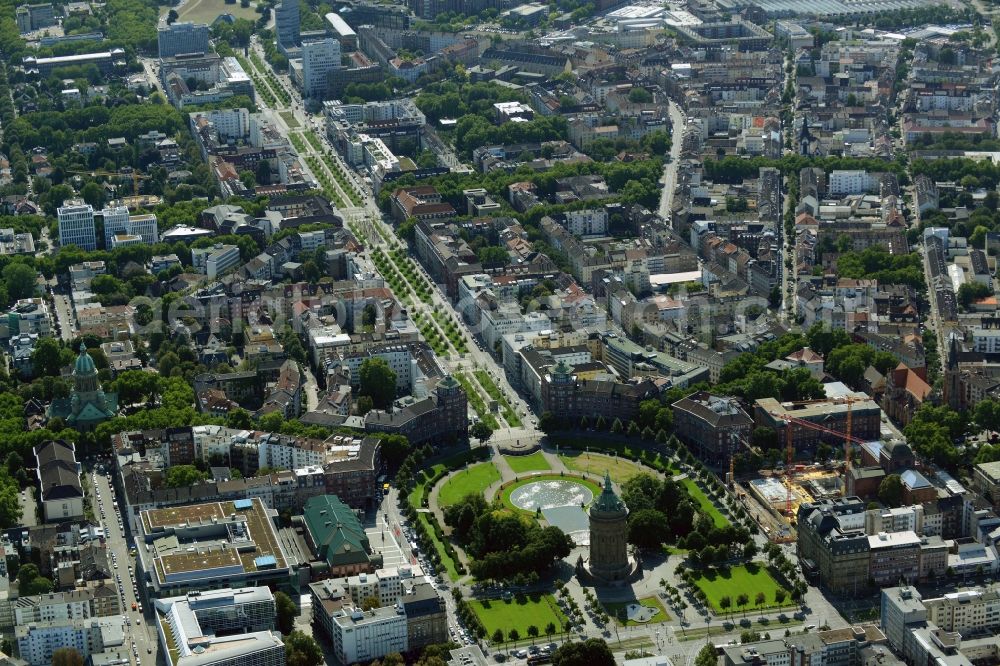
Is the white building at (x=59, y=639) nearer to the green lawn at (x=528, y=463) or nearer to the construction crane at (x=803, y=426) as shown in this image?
the green lawn at (x=528, y=463)

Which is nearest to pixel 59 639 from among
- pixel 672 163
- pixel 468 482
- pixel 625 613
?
pixel 625 613

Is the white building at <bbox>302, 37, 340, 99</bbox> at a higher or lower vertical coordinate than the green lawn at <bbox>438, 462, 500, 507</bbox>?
lower

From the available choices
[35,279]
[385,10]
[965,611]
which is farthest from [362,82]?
[965,611]

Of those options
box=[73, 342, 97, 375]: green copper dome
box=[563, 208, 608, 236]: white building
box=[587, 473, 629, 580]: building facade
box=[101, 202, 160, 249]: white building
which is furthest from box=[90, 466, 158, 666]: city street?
box=[563, 208, 608, 236]: white building

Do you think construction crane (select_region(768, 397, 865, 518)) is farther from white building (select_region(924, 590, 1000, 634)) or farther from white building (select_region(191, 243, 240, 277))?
white building (select_region(191, 243, 240, 277))

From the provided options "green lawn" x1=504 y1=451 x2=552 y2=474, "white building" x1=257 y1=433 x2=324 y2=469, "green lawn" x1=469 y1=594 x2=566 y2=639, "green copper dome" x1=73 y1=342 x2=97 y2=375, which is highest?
"green copper dome" x1=73 y1=342 x2=97 y2=375

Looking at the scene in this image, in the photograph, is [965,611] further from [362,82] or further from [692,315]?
[362,82]
